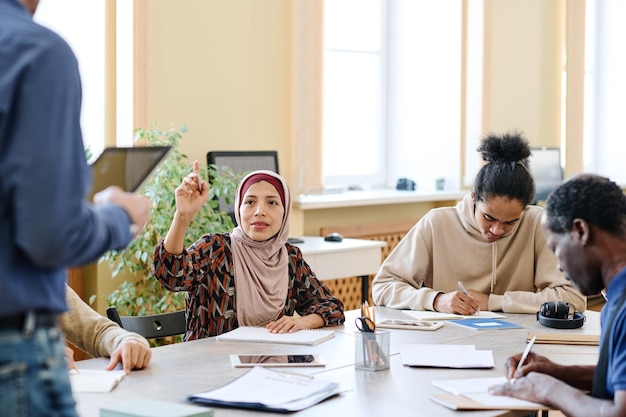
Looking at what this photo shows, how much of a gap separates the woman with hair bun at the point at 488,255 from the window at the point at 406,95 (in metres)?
2.94

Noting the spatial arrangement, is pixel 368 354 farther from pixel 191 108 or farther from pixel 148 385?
pixel 191 108

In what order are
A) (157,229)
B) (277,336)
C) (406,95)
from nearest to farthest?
Answer: (277,336) < (157,229) < (406,95)

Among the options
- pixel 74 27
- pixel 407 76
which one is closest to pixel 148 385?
pixel 74 27

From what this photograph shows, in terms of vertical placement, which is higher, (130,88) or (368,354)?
(130,88)

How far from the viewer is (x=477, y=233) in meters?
3.26

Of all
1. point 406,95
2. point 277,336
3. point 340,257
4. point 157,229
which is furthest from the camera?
point 406,95

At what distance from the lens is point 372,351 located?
2.19 metres

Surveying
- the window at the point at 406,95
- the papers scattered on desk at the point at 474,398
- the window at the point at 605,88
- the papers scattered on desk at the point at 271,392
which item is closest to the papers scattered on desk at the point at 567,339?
the papers scattered on desk at the point at 474,398

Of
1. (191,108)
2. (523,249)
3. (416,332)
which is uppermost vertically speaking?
(191,108)

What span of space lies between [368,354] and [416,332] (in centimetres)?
52

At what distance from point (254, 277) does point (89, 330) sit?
64cm

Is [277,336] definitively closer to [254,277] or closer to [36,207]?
[254,277]

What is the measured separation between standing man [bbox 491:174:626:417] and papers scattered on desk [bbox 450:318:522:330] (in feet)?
2.73

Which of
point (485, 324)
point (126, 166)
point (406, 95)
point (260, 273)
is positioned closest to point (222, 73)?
point (406, 95)
